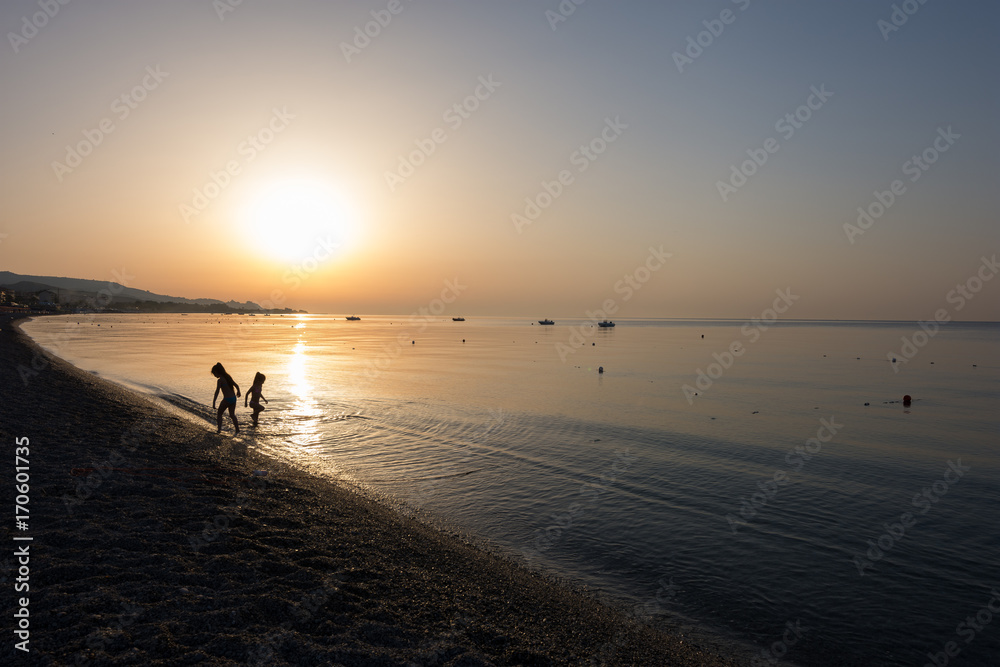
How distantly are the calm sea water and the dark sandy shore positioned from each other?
6.38 ft

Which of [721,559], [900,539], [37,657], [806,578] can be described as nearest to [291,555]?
[37,657]

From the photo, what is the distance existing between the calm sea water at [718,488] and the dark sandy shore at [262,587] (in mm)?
1945

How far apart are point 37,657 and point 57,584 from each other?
1.92m

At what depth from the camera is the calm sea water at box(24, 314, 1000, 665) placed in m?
9.62

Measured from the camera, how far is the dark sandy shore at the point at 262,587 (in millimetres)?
6113

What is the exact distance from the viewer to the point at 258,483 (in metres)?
13.6

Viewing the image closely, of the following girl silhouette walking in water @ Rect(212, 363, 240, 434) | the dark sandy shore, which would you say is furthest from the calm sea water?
the dark sandy shore

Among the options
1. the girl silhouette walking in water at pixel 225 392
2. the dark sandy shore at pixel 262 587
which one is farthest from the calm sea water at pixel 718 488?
the dark sandy shore at pixel 262 587

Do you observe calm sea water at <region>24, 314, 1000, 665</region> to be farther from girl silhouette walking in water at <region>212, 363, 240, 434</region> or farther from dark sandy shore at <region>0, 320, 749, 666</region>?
dark sandy shore at <region>0, 320, 749, 666</region>

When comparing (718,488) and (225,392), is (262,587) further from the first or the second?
(225,392)

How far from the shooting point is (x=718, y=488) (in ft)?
54.0

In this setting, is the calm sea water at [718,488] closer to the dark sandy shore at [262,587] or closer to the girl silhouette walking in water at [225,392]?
the girl silhouette walking in water at [225,392]

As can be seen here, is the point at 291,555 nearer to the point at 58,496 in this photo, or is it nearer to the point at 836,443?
the point at 58,496

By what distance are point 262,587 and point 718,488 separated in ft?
46.1
